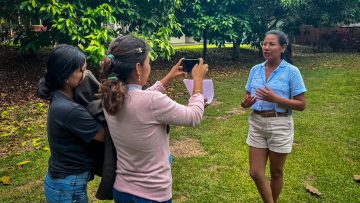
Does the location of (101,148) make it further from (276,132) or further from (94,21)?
(94,21)

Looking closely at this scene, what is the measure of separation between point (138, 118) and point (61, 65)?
586 mm

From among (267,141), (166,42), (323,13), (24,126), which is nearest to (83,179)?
(267,141)

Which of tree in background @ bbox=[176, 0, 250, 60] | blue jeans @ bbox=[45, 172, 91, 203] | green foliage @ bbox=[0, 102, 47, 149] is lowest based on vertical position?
green foliage @ bbox=[0, 102, 47, 149]

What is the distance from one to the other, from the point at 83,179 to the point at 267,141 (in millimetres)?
1826

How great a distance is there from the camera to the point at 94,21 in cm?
825

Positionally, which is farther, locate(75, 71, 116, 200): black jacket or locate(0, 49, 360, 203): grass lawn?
locate(0, 49, 360, 203): grass lawn

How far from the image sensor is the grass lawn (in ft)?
14.3

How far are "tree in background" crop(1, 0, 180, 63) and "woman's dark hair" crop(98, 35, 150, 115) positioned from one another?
19.6 feet

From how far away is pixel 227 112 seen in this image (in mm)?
8023

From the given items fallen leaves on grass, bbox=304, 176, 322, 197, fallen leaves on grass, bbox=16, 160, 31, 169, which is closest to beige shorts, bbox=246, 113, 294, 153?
fallen leaves on grass, bbox=304, 176, 322, 197

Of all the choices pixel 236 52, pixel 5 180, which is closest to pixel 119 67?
pixel 5 180

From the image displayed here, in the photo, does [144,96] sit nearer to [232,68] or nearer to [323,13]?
[232,68]

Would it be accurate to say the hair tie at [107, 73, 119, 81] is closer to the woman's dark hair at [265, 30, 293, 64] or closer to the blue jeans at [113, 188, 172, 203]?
the blue jeans at [113, 188, 172, 203]

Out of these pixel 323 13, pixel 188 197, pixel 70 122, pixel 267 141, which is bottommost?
pixel 188 197
